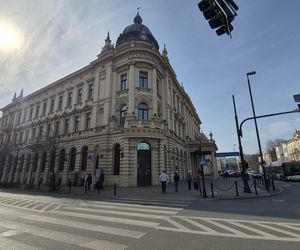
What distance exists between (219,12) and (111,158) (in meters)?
21.4

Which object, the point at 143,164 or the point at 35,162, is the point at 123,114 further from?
the point at 35,162

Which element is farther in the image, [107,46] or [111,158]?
[107,46]

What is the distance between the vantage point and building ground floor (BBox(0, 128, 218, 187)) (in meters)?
22.7

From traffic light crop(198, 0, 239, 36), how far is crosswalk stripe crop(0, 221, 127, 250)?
5.91 meters

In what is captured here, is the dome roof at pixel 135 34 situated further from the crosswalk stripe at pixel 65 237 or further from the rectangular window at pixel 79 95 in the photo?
the crosswalk stripe at pixel 65 237

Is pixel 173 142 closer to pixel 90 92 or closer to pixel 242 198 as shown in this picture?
pixel 90 92

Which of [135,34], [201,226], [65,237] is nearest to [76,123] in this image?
[135,34]

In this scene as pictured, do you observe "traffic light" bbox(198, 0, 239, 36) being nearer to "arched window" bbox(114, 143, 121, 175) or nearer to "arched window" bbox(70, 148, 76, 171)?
"arched window" bbox(114, 143, 121, 175)

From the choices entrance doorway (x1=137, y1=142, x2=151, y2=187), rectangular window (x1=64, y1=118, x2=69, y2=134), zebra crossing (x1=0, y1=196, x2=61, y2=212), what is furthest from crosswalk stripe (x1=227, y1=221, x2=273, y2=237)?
rectangular window (x1=64, y1=118, x2=69, y2=134)

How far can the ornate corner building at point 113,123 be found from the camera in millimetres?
23328

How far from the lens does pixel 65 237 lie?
5.46m

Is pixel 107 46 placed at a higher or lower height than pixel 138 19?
lower

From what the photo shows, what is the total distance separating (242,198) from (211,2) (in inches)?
475

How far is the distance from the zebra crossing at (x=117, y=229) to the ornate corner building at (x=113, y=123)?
39.1 feet
